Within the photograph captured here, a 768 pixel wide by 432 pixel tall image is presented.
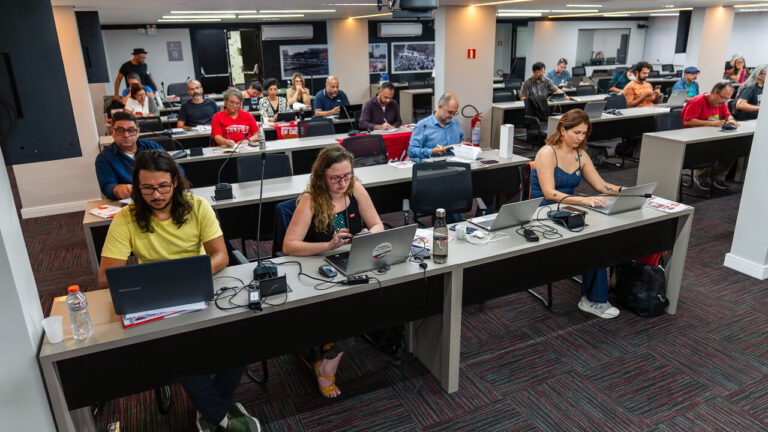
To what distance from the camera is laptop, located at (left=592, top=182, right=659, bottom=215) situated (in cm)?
323

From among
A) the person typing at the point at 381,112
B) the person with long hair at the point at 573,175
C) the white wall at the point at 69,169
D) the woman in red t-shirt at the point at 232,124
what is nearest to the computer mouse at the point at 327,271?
the person with long hair at the point at 573,175

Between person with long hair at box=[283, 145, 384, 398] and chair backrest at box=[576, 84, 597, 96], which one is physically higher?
chair backrest at box=[576, 84, 597, 96]

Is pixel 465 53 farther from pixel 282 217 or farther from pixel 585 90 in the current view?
pixel 282 217

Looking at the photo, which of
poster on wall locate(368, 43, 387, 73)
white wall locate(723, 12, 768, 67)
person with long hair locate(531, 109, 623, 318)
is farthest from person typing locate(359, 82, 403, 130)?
white wall locate(723, 12, 768, 67)

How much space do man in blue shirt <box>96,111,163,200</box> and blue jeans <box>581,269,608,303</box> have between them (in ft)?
11.1

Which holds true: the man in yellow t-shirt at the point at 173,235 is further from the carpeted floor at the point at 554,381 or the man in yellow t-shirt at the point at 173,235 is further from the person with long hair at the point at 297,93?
the person with long hair at the point at 297,93

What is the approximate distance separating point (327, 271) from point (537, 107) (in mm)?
6398

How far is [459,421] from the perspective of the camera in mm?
2652

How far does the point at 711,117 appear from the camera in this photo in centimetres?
640

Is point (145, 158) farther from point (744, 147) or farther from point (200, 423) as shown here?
point (744, 147)

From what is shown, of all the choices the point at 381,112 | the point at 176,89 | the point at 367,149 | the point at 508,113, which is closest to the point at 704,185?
the point at 508,113

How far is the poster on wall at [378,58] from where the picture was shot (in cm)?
1442

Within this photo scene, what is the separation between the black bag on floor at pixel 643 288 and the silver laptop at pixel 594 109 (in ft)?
13.5

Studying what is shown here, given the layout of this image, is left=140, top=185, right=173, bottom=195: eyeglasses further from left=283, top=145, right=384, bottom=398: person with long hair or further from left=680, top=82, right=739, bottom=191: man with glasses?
left=680, top=82, right=739, bottom=191: man with glasses
